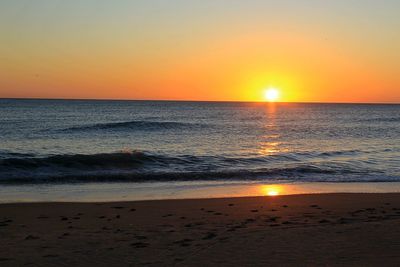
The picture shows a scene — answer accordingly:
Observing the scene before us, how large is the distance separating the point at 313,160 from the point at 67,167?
40.3 feet

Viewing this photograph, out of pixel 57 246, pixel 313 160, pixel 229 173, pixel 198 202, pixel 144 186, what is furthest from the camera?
pixel 313 160

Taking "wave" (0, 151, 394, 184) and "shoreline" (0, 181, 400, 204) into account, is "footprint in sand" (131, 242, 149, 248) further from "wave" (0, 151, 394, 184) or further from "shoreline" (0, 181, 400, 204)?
"wave" (0, 151, 394, 184)

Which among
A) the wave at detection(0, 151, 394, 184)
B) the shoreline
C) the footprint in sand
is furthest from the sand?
the wave at detection(0, 151, 394, 184)

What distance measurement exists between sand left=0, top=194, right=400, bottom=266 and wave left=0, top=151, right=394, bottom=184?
20.4 ft

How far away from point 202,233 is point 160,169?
12477mm

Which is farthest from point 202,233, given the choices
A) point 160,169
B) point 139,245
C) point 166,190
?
point 160,169

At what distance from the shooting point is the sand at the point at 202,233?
6438 mm

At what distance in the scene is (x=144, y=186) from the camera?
1598cm

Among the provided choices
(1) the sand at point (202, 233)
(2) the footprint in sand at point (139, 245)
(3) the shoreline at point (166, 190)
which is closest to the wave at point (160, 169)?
(3) the shoreline at point (166, 190)

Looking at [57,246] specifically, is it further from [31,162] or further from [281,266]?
[31,162]

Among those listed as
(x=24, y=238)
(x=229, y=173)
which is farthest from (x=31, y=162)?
(x=24, y=238)

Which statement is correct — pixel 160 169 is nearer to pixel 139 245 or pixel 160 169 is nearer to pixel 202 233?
pixel 202 233

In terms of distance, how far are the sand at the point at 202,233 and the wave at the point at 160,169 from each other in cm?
622

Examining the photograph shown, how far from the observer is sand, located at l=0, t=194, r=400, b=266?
644 centimetres
